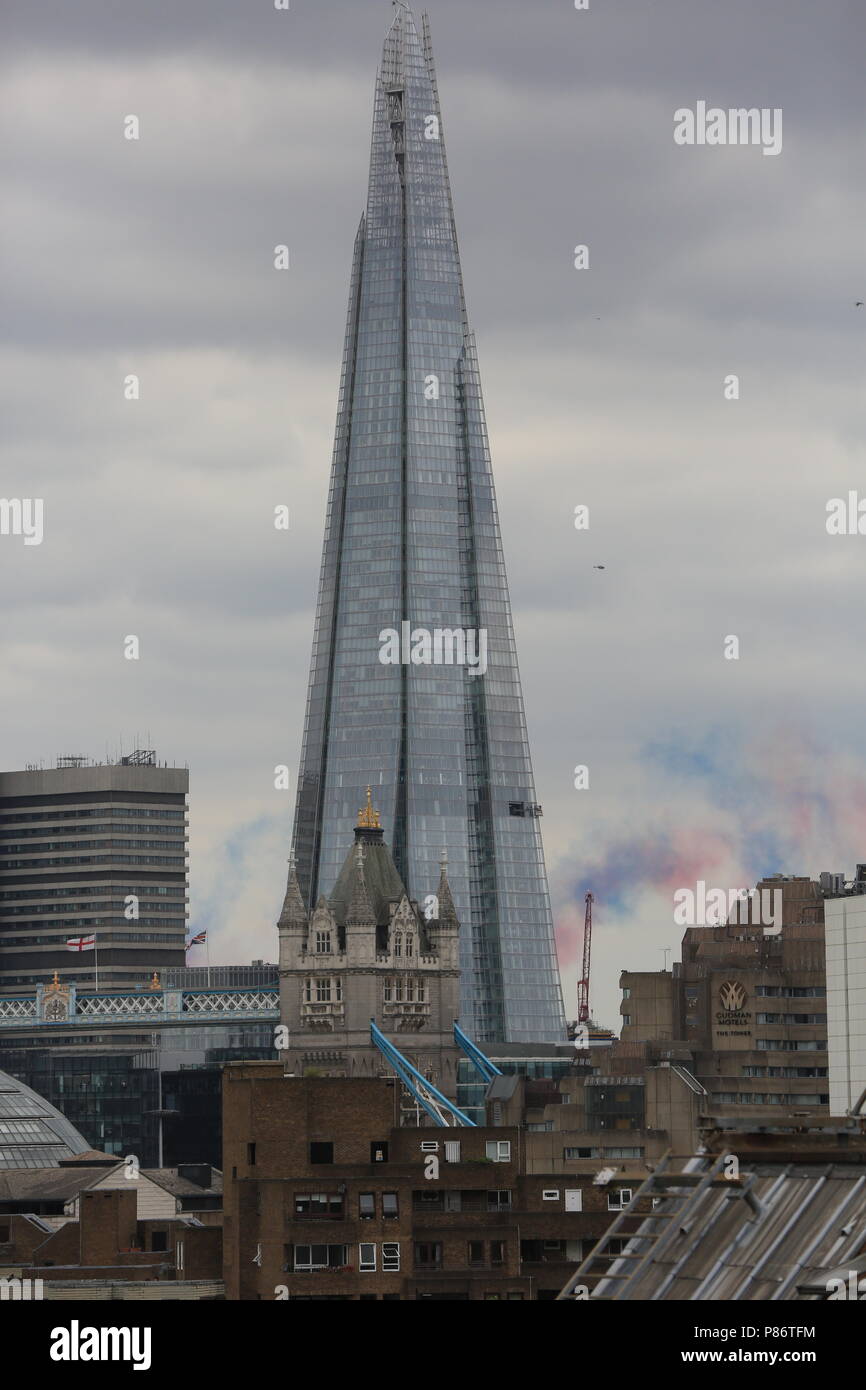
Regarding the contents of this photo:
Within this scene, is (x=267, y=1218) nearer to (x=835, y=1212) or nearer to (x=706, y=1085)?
(x=835, y=1212)

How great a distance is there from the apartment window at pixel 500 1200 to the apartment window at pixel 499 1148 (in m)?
15.7

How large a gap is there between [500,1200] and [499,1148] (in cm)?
1690

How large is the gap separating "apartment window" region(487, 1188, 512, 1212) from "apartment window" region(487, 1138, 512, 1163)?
15.7 m

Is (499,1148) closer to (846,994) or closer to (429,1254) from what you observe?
(429,1254)

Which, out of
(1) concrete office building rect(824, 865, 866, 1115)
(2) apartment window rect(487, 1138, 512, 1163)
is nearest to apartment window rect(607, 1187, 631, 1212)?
(2) apartment window rect(487, 1138, 512, 1163)

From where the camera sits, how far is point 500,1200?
335ft

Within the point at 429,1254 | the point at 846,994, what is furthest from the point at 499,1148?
the point at 846,994

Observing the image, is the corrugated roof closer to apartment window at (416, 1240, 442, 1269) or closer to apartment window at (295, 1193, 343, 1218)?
apartment window at (416, 1240, 442, 1269)

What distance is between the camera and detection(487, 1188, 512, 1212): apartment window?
333ft

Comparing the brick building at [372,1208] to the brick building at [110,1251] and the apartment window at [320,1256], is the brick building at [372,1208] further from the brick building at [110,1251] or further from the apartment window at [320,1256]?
the brick building at [110,1251]

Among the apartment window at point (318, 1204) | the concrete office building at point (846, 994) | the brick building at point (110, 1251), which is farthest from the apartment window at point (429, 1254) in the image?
the concrete office building at point (846, 994)

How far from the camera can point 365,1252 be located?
96.4m
